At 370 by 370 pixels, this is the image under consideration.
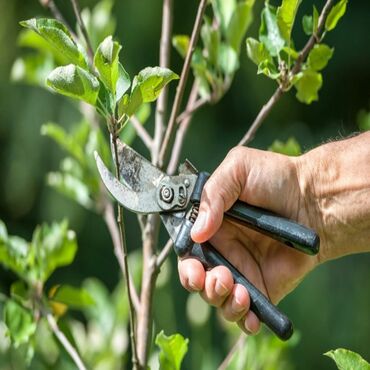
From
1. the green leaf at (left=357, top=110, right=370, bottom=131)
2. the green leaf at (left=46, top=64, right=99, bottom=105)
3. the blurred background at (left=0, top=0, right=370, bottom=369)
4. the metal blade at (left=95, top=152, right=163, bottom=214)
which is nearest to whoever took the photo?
the green leaf at (left=46, top=64, right=99, bottom=105)

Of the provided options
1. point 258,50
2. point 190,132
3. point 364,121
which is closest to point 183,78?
point 258,50

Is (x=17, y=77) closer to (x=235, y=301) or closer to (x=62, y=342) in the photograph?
(x=62, y=342)

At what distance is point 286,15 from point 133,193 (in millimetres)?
296

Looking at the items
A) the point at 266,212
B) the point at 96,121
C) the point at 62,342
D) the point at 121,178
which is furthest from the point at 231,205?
the point at 96,121

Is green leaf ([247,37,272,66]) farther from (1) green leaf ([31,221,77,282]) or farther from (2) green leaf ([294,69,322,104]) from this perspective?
(1) green leaf ([31,221,77,282])

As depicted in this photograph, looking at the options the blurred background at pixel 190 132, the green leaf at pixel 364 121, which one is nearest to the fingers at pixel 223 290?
the green leaf at pixel 364 121

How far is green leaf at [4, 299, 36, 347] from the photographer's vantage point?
133 cm

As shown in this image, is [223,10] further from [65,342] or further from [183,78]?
[65,342]

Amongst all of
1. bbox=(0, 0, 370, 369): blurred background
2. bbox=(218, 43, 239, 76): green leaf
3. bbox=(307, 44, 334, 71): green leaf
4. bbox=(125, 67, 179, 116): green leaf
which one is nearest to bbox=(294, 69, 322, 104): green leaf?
bbox=(307, 44, 334, 71): green leaf

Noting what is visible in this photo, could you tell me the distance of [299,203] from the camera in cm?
136

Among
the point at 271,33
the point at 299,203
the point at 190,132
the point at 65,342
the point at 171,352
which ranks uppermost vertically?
the point at 271,33

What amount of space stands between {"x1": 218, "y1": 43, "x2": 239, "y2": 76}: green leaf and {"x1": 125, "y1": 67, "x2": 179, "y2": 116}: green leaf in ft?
1.37

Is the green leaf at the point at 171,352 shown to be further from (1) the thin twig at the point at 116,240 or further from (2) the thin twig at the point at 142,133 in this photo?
(2) the thin twig at the point at 142,133

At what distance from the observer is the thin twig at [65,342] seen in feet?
4.40
